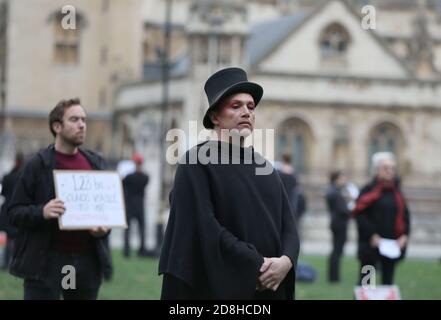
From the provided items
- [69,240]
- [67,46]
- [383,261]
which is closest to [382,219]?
[383,261]

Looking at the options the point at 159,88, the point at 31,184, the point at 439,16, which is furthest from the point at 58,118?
the point at 439,16

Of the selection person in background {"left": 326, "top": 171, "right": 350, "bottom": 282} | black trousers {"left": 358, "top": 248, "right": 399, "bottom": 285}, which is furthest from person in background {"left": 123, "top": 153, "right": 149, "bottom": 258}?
black trousers {"left": 358, "top": 248, "right": 399, "bottom": 285}

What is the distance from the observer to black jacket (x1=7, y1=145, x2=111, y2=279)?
8.77 m

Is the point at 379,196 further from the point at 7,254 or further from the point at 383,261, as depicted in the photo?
the point at 7,254

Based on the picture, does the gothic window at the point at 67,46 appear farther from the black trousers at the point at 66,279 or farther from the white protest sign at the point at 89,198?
the black trousers at the point at 66,279

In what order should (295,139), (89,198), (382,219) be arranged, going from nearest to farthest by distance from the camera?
(89,198), (382,219), (295,139)

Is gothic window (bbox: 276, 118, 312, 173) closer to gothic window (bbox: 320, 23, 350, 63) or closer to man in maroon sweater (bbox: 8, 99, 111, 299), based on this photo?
gothic window (bbox: 320, 23, 350, 63)

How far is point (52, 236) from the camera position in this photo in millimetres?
8992

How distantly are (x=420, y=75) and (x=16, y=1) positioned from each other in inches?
836

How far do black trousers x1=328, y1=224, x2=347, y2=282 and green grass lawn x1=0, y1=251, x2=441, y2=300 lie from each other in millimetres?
180

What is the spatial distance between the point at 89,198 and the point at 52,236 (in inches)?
24.5

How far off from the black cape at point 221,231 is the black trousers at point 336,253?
12013mm

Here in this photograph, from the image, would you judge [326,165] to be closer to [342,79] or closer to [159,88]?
[342,79]

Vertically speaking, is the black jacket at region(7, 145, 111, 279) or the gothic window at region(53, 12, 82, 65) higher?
the gothic window at region(53, 12, 82, 65)
